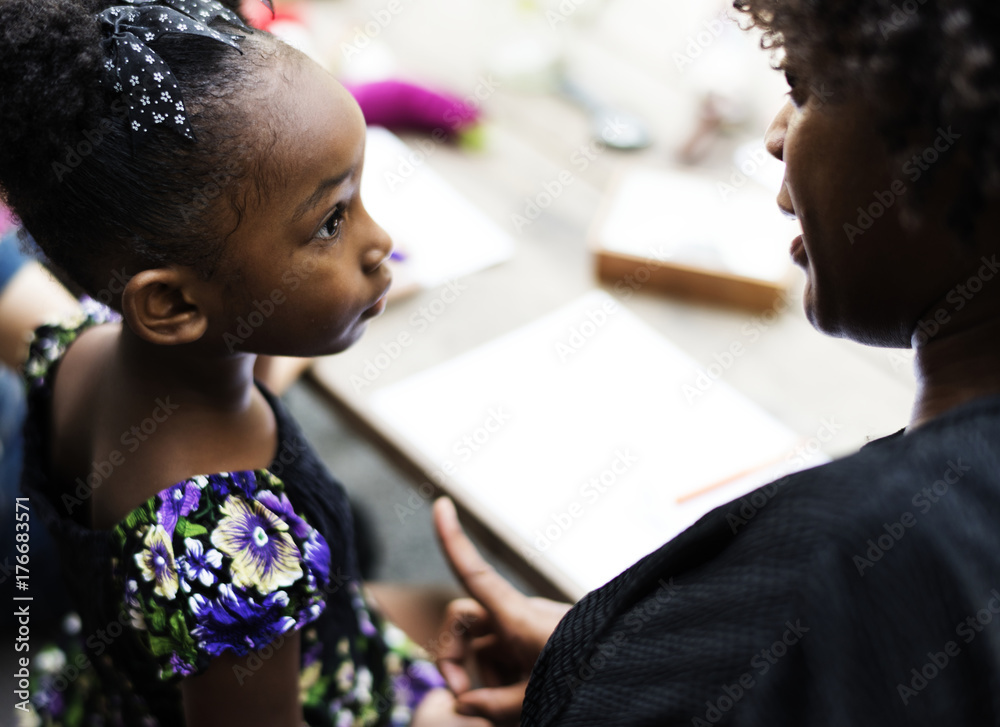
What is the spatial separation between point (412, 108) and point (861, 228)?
1088 millimetres

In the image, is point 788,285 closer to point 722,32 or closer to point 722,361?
point 722,361

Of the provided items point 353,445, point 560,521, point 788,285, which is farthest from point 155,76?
point 353,445

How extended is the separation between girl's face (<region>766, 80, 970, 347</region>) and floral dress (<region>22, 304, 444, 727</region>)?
547 millimetres

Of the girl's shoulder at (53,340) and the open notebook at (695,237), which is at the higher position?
the open notebook at (695,237)

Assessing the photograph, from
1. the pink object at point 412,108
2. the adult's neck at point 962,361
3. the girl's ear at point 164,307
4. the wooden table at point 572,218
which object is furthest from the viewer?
the pink object at point 412,108

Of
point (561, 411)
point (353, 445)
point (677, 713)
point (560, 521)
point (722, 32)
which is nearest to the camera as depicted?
point (677, 713)

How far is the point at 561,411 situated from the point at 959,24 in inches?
28.3

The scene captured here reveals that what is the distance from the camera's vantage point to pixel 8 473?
122 centimetres

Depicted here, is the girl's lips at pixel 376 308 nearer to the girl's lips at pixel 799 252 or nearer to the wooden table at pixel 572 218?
the wooden table at pixel 572 218

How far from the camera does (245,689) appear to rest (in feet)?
2.58

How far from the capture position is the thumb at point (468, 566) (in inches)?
38.6

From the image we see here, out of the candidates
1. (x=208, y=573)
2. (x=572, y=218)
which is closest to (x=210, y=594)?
(x=208, y=573)

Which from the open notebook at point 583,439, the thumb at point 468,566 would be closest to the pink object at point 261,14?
the open notebook at point 583,439

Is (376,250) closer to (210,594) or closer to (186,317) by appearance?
(186,317)
